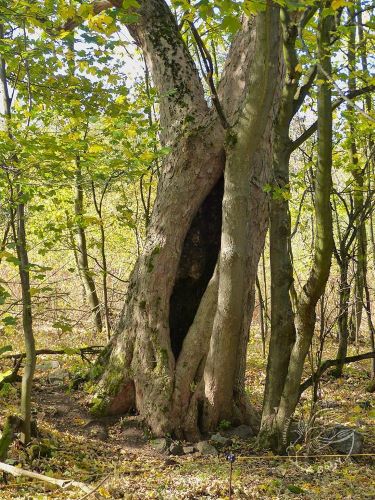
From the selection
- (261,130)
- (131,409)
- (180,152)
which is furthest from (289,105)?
(131,409)

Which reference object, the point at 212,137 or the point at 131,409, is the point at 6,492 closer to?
the point at 131,409

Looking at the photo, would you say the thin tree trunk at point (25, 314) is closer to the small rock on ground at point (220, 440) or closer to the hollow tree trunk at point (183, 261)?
the hollow tree trunk at point (183, 261)

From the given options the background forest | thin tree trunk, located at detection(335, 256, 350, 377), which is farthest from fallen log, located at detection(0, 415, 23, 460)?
thin tree trunk, located at detection(335, 256, 350, 377)

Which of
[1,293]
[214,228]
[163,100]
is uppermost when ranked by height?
[163,100]

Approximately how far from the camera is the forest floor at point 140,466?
3.62 m

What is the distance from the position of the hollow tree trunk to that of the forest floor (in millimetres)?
364

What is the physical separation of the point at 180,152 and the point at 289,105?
4.32ft

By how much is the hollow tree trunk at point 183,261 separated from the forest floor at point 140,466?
0.36 meters

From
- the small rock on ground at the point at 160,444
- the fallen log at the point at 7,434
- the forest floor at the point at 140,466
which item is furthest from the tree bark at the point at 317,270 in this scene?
the fallen log at the point at 7,434

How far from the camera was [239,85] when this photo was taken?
5.43 metres

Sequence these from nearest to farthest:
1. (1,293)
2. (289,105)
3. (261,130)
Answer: (1,293) < (261,130) < (289,105)

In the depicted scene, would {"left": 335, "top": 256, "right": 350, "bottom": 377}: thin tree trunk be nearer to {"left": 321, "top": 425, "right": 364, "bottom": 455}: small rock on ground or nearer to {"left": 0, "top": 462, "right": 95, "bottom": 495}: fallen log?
{"left": 321, "top": 425, "right": 364, "bottom": 455}: small rock on ground

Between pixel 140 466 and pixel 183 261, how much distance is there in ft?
7.41

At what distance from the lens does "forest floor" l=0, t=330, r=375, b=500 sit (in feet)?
11.9
